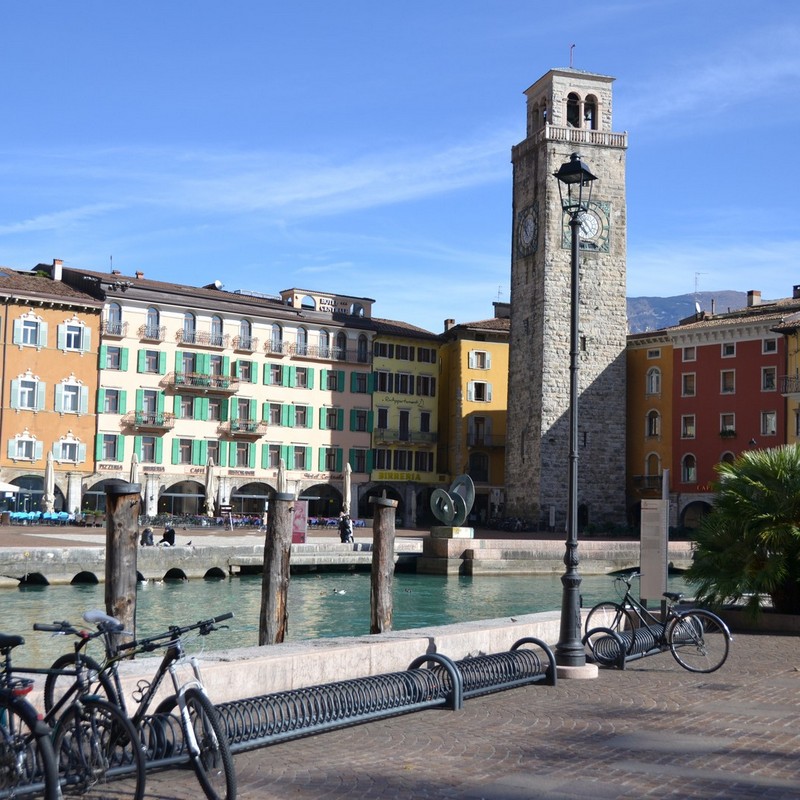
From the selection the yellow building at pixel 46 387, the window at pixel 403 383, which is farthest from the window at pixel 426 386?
the yellow building at pixel 46 387

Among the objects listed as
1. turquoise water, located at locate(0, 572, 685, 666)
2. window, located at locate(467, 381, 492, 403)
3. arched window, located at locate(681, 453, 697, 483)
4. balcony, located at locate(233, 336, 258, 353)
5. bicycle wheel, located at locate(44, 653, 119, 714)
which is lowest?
turquoise water, located at locate(0, 572, 685, 666)

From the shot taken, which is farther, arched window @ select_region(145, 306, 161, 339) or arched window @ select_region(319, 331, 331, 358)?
arched window @ select_region(319, 331, 331, 358)

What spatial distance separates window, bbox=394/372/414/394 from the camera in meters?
66.4

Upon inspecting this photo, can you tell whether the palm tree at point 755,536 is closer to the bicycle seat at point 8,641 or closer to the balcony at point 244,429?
the bicycle seat at point 8,641

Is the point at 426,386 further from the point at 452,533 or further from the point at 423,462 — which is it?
the point at 452,533

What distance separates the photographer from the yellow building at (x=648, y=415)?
60750 millimetres

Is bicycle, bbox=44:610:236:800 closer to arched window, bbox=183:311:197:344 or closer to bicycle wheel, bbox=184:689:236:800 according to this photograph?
bicycle wheel, bbox=184:689:236:800

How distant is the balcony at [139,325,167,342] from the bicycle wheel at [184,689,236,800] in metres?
51.2

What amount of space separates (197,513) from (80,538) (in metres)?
20.8

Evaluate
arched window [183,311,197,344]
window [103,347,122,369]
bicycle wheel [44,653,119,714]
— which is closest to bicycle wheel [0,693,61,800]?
bicycle wheel [44,653,119,714]

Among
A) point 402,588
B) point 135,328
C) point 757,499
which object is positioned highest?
point 135,328

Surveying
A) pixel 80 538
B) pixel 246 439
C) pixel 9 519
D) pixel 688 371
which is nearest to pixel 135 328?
pixel 246 439

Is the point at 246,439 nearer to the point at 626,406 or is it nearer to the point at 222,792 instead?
the point at 626,406

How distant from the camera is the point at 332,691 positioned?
358 inches
